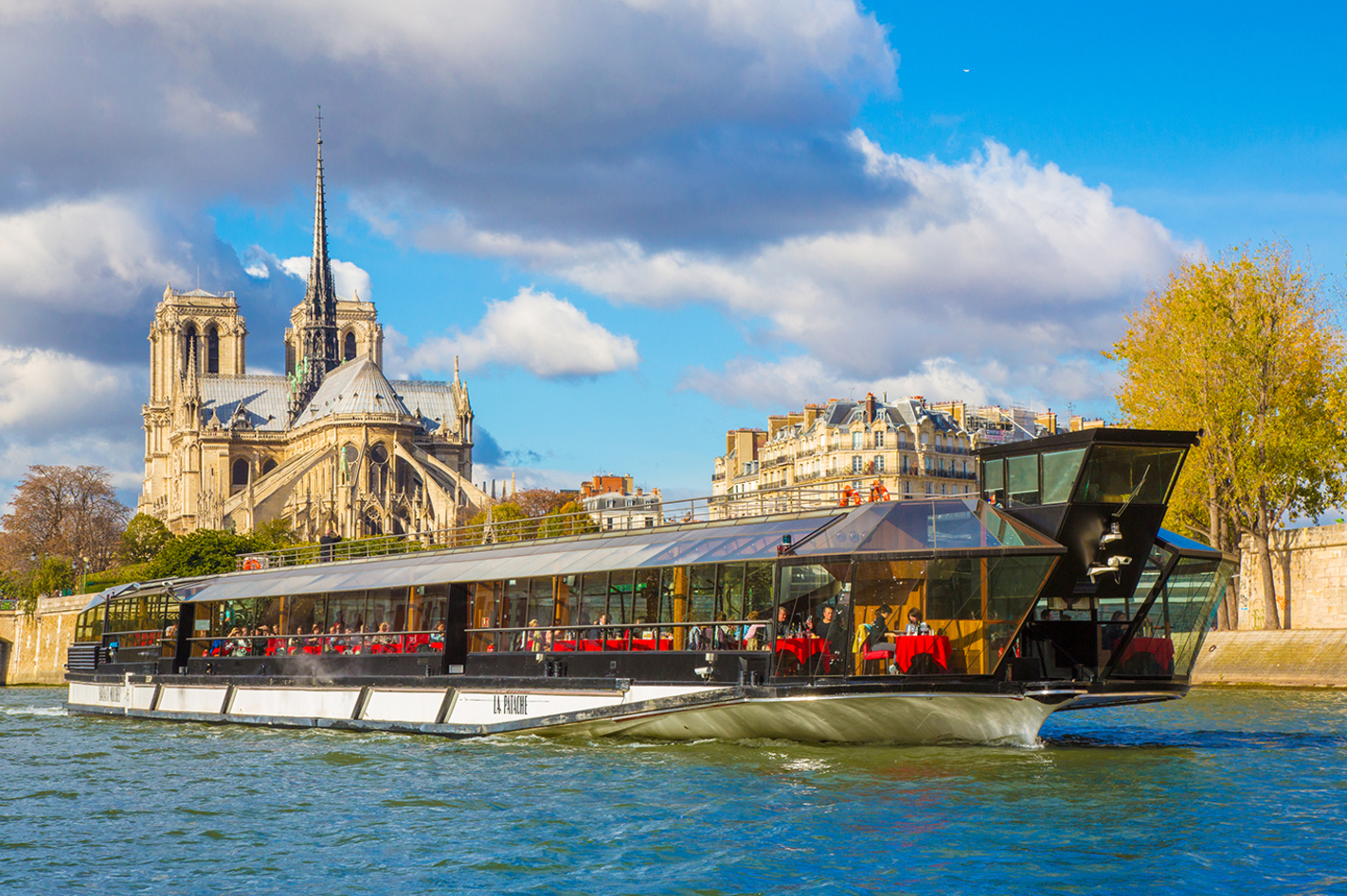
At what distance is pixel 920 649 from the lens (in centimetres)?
2017

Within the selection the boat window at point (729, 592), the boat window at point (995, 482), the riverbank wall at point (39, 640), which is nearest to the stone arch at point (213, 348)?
the riverbank wall at point (39, 640)

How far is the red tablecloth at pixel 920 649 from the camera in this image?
20156 millimetres

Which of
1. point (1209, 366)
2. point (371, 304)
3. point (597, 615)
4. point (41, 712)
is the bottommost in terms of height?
point (41, 712)

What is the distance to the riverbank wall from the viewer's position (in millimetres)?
79312

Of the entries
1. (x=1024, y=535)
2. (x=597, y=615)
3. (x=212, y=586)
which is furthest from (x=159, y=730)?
(x=1024, y=535)

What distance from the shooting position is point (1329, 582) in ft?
148

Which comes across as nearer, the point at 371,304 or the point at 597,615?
the point at 597,615

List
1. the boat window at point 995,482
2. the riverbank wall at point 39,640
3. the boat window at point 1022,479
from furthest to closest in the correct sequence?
the riverbank wall at point 39,640 < the boat window at point 995,482 < the boat window at point 1022,479

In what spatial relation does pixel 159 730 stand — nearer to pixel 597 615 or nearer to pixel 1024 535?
pixel 597 615

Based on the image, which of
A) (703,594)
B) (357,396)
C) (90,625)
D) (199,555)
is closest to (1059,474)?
(703,594)

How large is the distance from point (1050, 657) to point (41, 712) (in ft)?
104

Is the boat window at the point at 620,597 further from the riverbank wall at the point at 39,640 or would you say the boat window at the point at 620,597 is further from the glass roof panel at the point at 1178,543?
the riverbank wall at the point at 39,640

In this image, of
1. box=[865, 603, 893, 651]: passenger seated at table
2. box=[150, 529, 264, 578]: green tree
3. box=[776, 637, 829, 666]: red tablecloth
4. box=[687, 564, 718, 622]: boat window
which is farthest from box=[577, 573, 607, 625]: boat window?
box=[150, 529, 264, 578]: green tree

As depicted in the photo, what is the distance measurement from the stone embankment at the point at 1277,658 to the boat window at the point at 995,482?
21.9 meters
